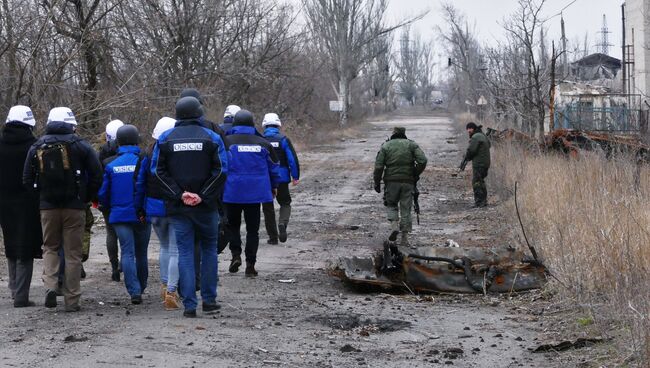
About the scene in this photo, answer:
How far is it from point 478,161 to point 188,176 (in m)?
12.5

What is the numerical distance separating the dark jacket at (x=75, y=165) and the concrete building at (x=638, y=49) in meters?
39.1

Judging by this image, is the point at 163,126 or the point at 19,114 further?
the point at 19,114

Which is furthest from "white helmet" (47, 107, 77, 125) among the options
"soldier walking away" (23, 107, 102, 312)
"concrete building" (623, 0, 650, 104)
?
"concrete building" (623, 0, 650, 104)

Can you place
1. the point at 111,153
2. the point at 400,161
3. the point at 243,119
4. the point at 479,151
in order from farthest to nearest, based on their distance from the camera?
1. the point at 479,151
2. the point at 400,161
3. the point at 243,119
4. the point at 111,153

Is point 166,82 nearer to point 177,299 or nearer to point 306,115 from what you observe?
point 177,299

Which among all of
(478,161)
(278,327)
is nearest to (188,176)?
(278,327)

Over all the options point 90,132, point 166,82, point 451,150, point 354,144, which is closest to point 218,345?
point 90,132

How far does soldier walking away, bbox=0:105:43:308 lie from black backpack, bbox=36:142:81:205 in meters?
0.55

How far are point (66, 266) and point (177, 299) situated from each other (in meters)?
1.03

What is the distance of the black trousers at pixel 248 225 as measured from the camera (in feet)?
39.5

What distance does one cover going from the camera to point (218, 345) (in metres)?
8.02

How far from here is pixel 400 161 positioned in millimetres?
15039

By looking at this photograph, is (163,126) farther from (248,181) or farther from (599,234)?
(599,234)

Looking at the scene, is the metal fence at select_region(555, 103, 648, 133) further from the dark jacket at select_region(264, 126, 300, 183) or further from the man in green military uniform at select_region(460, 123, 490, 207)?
the dark jacket at select_region(264, 126, 300, 183)
